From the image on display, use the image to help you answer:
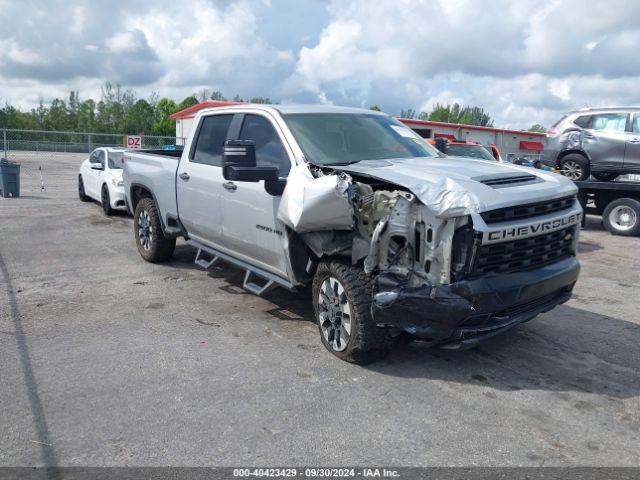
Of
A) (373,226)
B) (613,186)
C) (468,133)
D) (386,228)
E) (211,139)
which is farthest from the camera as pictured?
(468,133)

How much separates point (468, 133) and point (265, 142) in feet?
138

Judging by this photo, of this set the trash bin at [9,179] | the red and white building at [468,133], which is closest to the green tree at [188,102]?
the red and white building at [468,133]

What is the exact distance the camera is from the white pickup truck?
383cm

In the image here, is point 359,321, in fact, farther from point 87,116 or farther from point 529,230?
point 87,116

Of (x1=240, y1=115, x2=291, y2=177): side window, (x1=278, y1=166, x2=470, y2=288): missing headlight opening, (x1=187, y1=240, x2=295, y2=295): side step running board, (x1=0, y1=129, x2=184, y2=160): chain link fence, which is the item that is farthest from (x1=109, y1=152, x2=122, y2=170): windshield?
(x1=0, y1=129, x2=184, y2=160): chain link fence

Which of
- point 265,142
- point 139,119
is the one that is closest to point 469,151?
point 265,142

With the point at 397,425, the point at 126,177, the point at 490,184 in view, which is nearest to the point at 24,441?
the point at 397,425

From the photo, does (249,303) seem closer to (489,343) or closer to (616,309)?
(489,343)

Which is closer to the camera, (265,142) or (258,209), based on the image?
(258,209)

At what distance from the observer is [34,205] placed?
1403 cm

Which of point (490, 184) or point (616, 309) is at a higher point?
point (490, 184)

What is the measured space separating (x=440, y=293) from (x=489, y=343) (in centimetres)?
148

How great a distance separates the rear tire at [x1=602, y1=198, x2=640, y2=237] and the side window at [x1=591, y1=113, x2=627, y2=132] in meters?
1.52

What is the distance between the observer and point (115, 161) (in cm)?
1274
